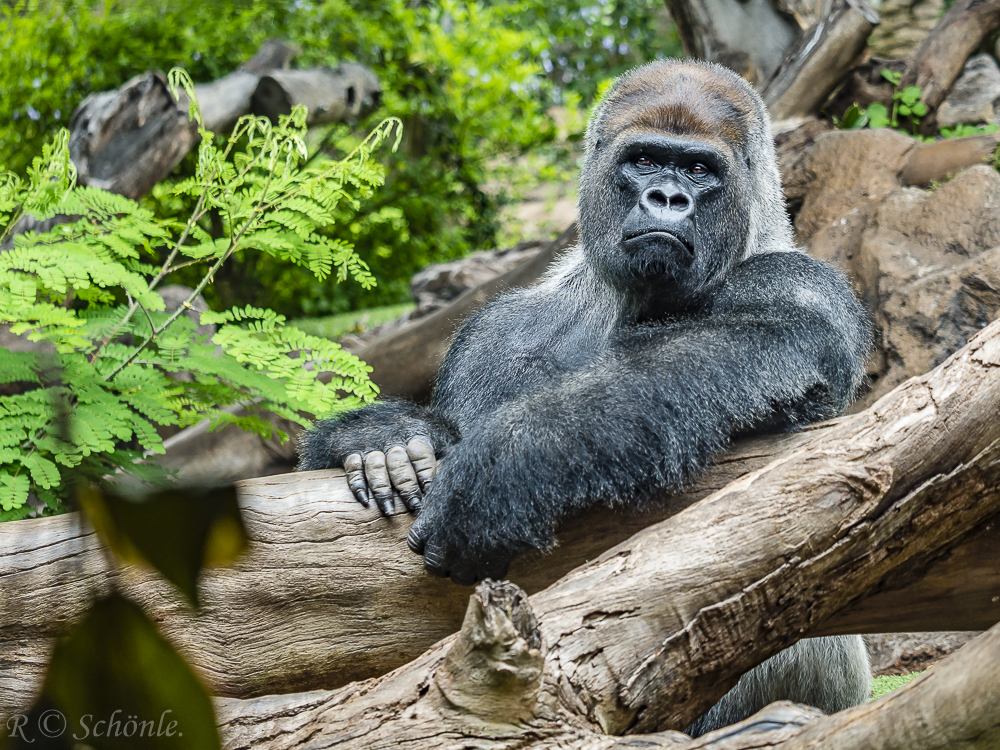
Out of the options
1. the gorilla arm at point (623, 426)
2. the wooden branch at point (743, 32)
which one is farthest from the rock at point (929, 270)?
the wooden branch at point (743, 32)

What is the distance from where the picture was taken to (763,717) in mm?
1609

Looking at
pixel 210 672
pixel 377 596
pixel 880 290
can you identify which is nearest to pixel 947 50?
pixel 880 290

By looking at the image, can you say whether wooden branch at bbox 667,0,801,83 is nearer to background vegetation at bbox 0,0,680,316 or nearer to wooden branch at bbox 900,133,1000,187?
wooden branch at bbox 900,133,1000,187

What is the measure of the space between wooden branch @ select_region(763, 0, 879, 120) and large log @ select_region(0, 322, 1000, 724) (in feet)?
13.3

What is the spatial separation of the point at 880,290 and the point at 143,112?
469 centimetres

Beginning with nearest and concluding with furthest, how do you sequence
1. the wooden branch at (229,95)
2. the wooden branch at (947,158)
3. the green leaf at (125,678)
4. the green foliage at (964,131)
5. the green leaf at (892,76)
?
the green leaf at (125,678) < the wooden branch at (947,158) < the green foliage at (964,131) < the green leaf at (892,76) < the wooden branch at (229,95)

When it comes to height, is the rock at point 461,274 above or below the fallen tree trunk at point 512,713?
above

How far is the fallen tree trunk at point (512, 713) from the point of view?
132 centimetres

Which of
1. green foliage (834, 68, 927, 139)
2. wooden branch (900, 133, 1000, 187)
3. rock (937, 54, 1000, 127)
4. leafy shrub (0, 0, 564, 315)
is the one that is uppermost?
leafy shrub (0, 0, 564, 315)

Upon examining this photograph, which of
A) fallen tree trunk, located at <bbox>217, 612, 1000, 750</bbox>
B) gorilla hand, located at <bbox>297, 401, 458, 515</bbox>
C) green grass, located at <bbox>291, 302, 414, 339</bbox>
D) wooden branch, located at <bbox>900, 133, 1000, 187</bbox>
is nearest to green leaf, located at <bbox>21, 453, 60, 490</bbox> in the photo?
gorilla hand, located at <bbox>297, 401, 458, 515</bbox>

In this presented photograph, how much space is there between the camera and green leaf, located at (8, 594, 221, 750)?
2.15 feet

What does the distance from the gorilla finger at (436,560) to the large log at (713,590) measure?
0.42m

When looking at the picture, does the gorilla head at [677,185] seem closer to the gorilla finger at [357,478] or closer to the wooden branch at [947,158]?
the gorilla finger at [357,478]

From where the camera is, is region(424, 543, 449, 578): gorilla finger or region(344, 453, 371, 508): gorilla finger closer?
region(424, 543, 449, 578): gorilla finger
